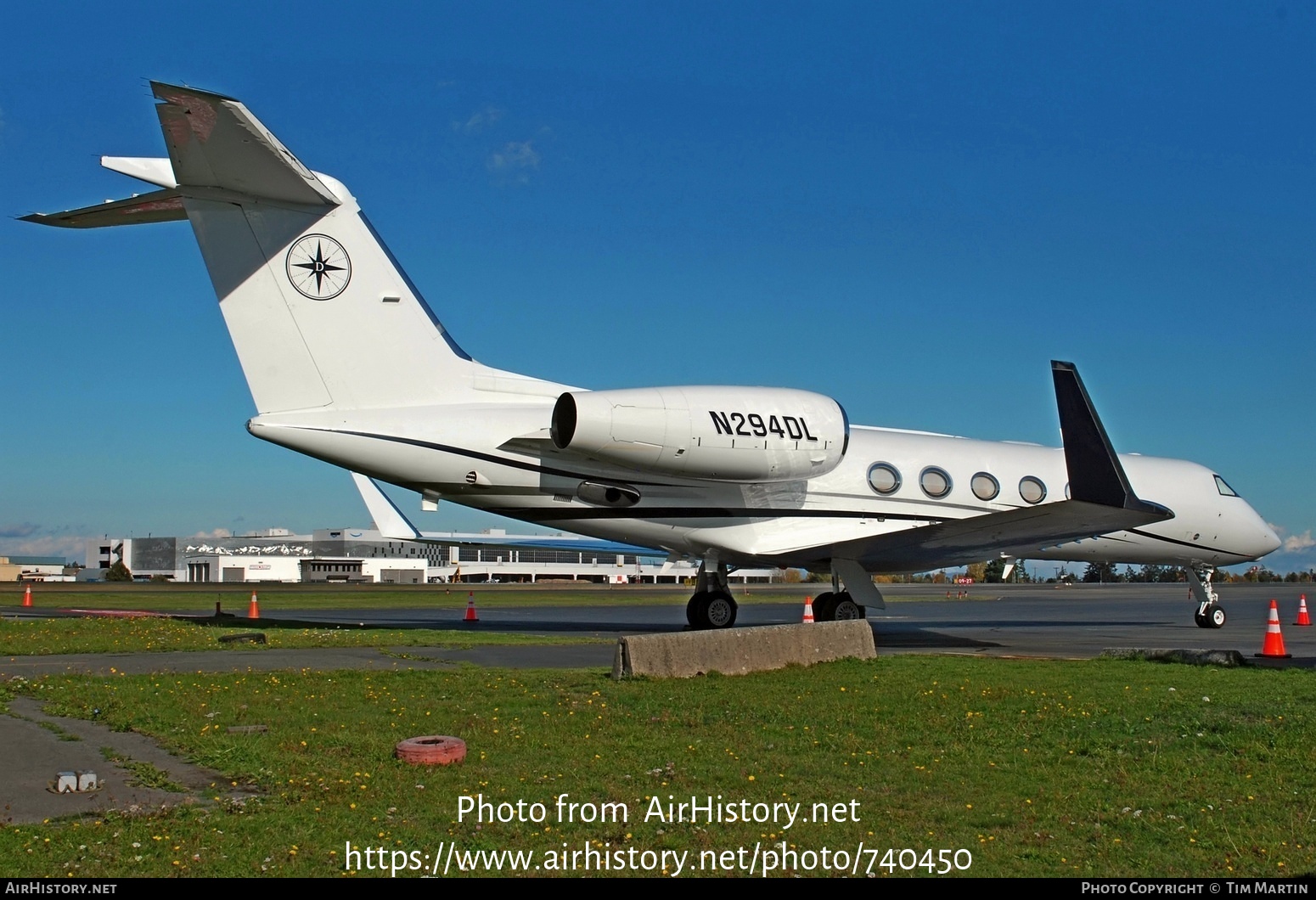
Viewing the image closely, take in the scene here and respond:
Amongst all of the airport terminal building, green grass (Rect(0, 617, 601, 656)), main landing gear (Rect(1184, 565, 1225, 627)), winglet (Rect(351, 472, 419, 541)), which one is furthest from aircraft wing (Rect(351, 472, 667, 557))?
the airport terminal building

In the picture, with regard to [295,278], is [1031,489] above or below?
below

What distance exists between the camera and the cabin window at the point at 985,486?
1870 cm

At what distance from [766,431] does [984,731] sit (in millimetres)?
8409

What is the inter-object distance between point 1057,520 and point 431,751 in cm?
1238

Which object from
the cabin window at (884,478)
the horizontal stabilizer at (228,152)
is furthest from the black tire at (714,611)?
the horizontal stabilizer at (228,152)

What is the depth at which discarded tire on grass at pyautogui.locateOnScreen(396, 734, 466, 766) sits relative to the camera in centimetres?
587

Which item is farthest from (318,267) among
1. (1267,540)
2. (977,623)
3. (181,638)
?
(1267,540)

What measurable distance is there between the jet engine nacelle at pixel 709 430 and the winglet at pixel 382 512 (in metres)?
8.84

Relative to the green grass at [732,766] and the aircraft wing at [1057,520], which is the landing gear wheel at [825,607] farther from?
the green grass at [732,766]

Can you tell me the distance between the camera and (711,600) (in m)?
17.6

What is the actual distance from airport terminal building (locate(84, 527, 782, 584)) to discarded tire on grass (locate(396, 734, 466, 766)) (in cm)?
7334

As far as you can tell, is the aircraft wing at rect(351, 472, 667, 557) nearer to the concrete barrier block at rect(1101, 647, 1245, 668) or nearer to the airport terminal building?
the concrete barrier block at rect(1101, 647, 1245, 668)

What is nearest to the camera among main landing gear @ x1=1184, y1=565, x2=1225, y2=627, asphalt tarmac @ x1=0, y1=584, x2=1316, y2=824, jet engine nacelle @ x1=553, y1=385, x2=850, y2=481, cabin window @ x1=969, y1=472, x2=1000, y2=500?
asphalt tarmac @ x1=0, y1=584, x2=1316, y2=824

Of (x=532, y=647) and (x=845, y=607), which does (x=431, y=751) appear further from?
(x=845, y=607)
